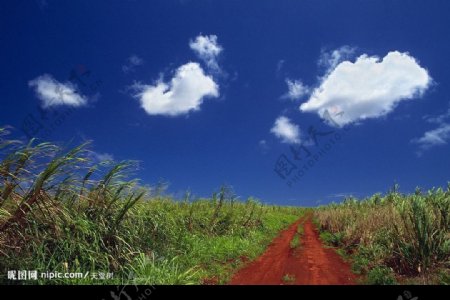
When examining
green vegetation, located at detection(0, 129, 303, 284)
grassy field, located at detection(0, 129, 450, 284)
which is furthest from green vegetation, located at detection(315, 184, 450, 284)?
green vegetation, located at detection(0, 129, 303, 284)

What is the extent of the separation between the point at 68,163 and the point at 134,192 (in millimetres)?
2036

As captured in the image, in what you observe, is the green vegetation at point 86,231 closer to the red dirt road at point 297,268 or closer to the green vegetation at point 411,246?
the red dirt road at point 297,268

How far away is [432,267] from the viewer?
10.3 m

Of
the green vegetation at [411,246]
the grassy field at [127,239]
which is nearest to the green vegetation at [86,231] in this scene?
the grassy field at [127,239]

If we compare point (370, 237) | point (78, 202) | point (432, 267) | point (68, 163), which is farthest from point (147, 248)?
point (370, 237)

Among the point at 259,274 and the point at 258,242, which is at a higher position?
the point at 258,242

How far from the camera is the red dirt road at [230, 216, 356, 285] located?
1066 cm

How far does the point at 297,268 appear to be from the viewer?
1220 centimetres

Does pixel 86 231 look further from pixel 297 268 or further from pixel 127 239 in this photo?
pixel 297 268

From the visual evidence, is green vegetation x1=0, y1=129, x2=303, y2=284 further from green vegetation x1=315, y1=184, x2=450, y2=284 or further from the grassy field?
green vegetation x1=315, y1=184, x2=450, y2=284

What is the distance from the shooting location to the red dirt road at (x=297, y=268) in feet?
35.0

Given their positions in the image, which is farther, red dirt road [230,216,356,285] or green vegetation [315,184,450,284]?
red dirt road [230,216,356,285]

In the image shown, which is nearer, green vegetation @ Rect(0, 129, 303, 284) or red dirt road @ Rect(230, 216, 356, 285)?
green vegetation @ Rect(0, 129, 303, 284)
